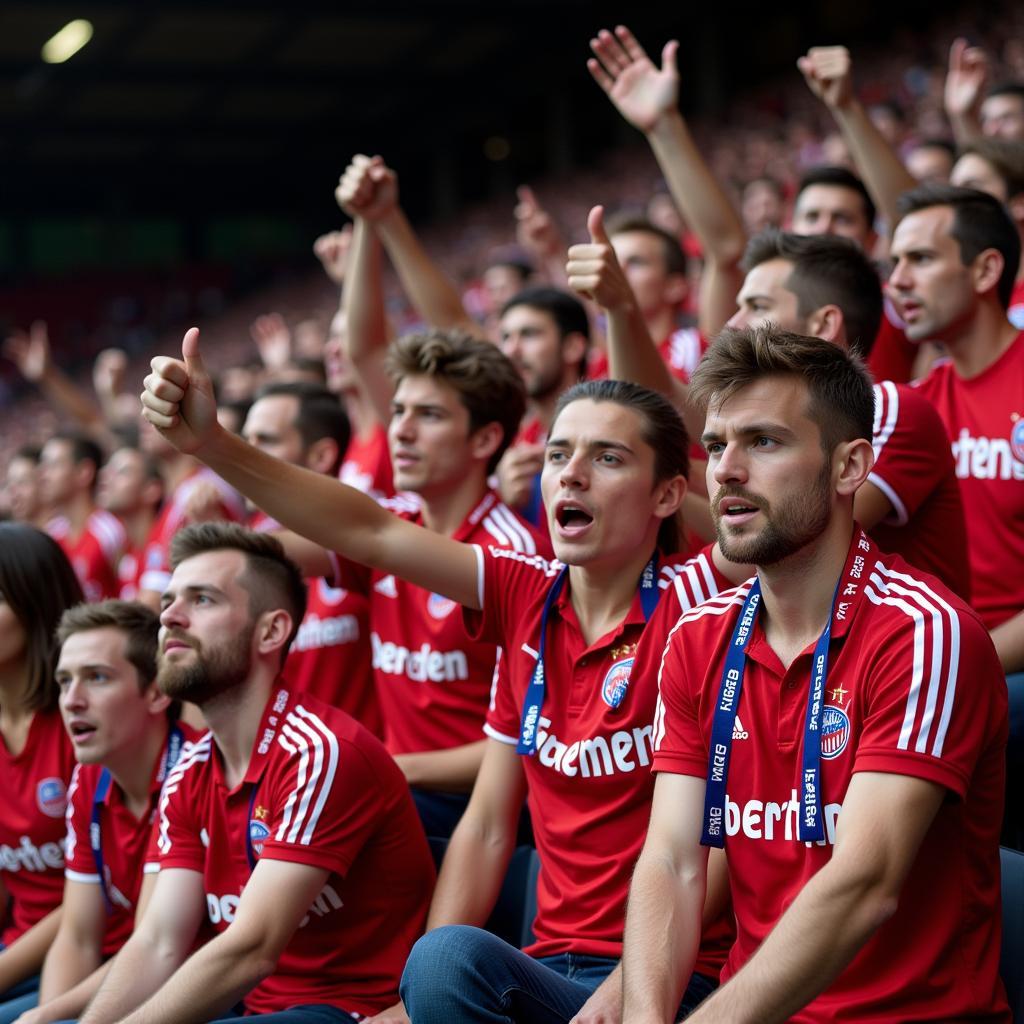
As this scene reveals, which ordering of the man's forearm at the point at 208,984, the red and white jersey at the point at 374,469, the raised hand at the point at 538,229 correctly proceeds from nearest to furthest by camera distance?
the man's forearm at the point at 208,984
the red and white jersey at the point at 374,469
the raised hand at the point at 538,229

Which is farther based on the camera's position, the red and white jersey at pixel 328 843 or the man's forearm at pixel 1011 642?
the man's forearm at pixel 1011 642

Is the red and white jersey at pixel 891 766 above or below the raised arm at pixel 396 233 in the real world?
below

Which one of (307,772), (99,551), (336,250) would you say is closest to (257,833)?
(307,772)

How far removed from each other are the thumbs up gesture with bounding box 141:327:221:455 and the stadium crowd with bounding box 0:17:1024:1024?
0.01 meters

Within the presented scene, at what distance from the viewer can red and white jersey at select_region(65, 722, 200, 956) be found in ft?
13.3

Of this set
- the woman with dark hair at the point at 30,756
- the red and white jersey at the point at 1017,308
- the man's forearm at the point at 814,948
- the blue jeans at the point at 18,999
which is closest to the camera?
the man's forearm at the point at 814,948

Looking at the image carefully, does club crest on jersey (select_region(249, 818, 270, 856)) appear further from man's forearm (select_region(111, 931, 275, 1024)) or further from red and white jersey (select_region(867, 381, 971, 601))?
red and white jersey (select_region(867, 381, 971, 601))

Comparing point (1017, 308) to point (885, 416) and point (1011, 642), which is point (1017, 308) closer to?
point (1011, 642)

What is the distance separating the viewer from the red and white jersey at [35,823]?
4453mm

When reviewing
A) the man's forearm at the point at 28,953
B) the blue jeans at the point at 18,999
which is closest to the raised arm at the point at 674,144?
the man's forearm at the point at 28,953

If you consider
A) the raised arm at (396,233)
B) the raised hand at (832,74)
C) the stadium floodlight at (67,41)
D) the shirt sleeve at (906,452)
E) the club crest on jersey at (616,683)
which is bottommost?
the club crest on jersey at (616,683)

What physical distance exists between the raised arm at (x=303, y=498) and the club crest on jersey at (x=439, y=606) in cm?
53

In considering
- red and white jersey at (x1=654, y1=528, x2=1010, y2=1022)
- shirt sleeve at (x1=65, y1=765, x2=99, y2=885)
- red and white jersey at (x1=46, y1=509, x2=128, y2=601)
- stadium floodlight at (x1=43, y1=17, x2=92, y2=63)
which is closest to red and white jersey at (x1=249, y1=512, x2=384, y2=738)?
shirt sleeve at (x1=65, y1=765, x2=99, y2=885)

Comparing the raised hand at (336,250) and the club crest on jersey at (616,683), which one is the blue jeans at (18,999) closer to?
the club crest on jersey at (616,683)
